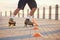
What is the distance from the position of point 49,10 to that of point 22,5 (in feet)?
54.7

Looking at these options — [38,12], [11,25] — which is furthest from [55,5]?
[11,25]

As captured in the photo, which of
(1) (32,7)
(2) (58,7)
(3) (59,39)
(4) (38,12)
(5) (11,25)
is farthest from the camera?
(4) (38,12)

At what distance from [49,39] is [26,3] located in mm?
2961

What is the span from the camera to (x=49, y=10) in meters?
26.0

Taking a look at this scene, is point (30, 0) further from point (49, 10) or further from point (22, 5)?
point (49, 10)

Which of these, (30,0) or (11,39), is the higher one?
(30,0)

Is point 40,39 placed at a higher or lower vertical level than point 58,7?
lower

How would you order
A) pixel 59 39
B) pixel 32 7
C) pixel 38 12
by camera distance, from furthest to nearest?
pixel 38 12 → pixel 32 7 → pixel 59 39

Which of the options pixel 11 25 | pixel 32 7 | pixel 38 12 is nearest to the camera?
pixel 32 7

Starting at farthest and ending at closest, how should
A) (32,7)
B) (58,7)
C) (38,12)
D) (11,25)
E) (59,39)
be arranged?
(38,12) < (58,7) < (11,25) < (32,7) < (59,39)

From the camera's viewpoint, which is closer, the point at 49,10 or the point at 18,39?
the point at 18,39

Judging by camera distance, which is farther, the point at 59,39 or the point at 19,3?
the point at 19,3

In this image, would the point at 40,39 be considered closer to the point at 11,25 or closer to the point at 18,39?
the point at 18,39

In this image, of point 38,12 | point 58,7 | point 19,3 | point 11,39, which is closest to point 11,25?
point 19,3
